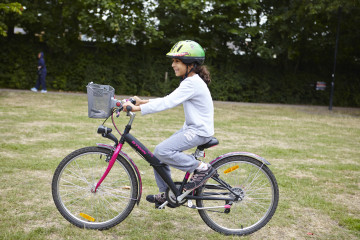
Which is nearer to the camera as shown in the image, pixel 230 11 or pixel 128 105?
pixel 128 105

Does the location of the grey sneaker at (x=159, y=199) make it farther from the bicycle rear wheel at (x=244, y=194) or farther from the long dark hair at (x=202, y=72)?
the long dark hair at (x=202, y=72)

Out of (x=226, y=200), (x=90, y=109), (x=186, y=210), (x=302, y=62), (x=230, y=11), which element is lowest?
(x=186, y=210)

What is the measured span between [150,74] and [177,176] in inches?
707

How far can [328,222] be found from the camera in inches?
174

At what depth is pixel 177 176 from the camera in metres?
5.89

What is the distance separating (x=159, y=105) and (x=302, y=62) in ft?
82.2

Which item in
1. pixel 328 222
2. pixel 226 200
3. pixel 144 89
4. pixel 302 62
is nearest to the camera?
pixel 226 200

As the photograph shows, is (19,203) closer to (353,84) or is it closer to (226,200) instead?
(226,200)

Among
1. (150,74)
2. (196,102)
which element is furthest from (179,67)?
(150,74)

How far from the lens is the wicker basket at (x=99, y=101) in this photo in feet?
10.7

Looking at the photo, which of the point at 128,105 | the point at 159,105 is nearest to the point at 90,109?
the point at 128,105

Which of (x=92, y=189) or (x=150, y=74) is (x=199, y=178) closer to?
(x=92, y=189)

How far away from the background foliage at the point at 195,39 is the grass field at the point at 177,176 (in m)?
10.1

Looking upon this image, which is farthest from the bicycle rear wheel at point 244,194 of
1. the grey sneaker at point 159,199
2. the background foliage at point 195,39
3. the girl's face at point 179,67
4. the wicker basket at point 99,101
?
the background foliage at point 195,39
